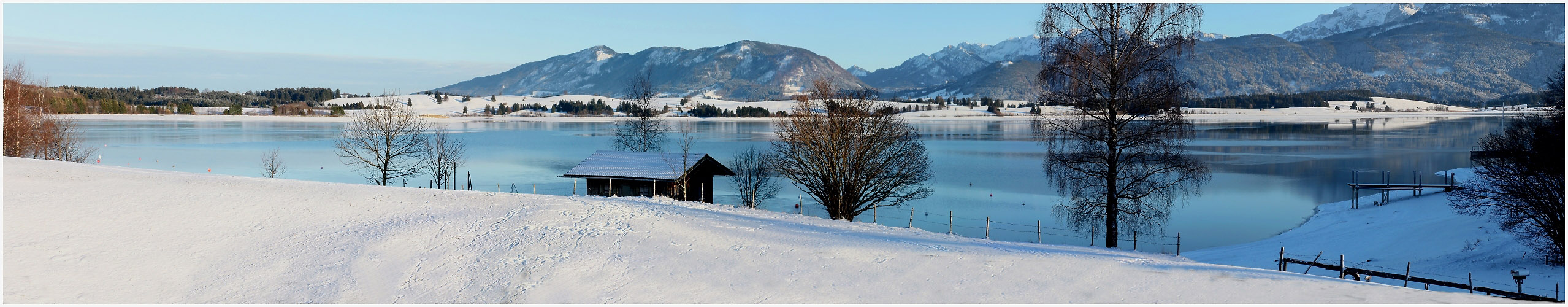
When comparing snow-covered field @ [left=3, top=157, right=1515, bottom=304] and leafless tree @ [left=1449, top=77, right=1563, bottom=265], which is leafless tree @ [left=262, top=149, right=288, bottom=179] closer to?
snow-covered field @ [left=3, top=157, right=1515, bottom=304]

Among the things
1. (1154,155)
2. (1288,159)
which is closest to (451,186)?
(1154,155)

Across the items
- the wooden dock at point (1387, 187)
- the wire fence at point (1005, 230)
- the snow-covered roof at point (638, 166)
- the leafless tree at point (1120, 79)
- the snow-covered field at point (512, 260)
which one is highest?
the leafless tree at point (1120, 79)

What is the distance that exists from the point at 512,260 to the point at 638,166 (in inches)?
616

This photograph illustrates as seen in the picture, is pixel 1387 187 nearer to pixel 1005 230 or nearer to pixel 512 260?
pixel 1005 230

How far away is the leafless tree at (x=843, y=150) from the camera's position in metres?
26.8

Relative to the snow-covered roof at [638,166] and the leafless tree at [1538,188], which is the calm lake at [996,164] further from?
the leafless tree at [1538,188]

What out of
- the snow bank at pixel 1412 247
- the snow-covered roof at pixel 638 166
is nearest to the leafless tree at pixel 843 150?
the snow-covered roof at pixel 638 166

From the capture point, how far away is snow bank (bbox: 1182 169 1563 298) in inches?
691

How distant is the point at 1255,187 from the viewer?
40.6 meters

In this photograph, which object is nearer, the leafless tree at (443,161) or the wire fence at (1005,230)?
the wire fence at (1005,230)

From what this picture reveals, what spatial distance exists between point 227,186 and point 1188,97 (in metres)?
23.2

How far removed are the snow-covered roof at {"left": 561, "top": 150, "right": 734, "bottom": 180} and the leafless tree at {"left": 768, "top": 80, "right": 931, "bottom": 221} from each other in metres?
3.51

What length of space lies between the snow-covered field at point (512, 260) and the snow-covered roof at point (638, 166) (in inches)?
363

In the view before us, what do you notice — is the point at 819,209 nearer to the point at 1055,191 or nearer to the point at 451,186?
the point at 1055,191
